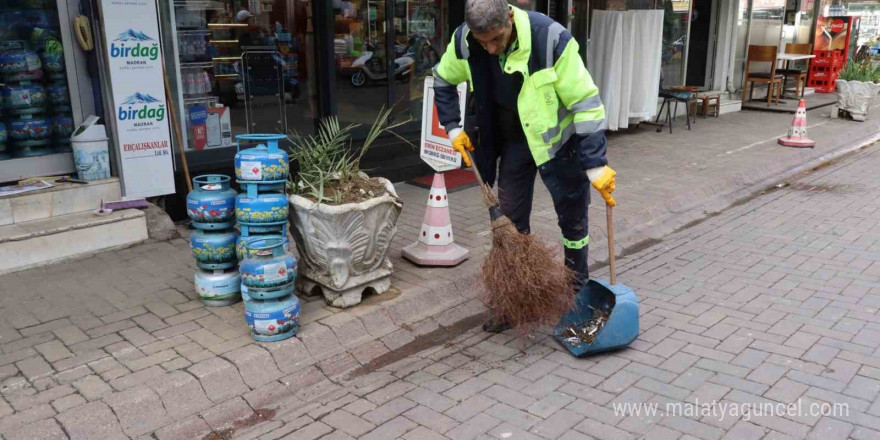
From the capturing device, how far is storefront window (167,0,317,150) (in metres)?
6.62

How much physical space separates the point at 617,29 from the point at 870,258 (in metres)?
5.65

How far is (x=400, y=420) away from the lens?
3531 millimetres

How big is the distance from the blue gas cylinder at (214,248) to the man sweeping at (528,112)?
1567 mm

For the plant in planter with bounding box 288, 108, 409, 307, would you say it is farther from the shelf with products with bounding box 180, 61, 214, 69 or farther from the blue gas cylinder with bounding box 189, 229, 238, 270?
the shelf with products with bounding box 180, 61, 214, 69

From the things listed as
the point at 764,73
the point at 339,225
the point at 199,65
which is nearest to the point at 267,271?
the point at 339,225

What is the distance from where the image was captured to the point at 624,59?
10641mm

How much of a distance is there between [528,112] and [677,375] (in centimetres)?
173

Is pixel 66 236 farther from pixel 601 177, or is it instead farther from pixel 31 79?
pixel 601 177

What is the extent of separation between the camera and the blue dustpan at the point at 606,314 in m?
4.08

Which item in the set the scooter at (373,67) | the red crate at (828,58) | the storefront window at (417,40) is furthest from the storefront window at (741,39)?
the scooter at (373,67)

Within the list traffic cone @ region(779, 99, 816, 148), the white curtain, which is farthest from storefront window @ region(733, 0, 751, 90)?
the white curtain

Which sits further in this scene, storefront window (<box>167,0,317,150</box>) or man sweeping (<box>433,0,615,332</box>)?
storefront window (<box>167,0,317,150</box>)

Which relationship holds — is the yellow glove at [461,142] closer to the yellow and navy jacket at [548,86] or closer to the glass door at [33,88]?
the yellow and navy jacket at [548,86]

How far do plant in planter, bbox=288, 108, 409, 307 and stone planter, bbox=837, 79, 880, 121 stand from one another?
12.2 metres
